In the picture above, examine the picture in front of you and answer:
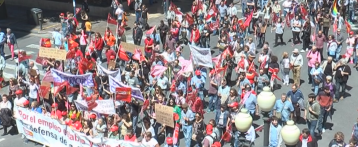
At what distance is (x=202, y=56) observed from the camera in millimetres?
19734

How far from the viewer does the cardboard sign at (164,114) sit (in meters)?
15.6

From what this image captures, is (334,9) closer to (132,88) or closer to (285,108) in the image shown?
(285,108)

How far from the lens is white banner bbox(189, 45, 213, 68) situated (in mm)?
19594

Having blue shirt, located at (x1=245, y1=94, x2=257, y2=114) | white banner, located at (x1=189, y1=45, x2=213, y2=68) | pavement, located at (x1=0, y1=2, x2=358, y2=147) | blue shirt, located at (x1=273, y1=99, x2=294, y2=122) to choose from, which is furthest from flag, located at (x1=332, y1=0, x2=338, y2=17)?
blue shirt, located at (x1=273, y1=99, x2=294, y2=122)

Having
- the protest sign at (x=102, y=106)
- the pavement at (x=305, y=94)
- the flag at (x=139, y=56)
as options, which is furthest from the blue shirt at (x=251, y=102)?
the flag at (x=139, y=56)

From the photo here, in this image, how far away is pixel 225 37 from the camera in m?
23.4

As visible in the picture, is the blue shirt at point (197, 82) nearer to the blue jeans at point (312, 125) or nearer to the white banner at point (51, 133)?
the blue jeans at point (312, 125)

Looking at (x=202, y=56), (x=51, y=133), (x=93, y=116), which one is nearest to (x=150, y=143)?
(x=93, y=116)

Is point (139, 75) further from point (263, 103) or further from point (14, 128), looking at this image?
point (263, 103)

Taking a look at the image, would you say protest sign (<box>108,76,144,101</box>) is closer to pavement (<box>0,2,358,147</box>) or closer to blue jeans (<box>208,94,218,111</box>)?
pavement (<box>0,2,358,147</box>)

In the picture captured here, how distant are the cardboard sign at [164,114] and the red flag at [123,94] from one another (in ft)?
3.40

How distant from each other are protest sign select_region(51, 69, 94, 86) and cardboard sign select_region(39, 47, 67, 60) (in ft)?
5.91

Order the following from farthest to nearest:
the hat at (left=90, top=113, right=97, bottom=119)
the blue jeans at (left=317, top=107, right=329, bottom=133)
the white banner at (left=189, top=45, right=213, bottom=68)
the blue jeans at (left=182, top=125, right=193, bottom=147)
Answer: the white banner at (left=189, top=45, right=213, bottom=68) < the blue jeans at (left=317, top=107, right=329, bottom=133) < the hat at (left=90, top=113, right=97, bottom=119) < the blue jeans at (left=182, top=125, right=193, bottom=147)

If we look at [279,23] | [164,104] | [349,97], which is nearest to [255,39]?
[279,23]
